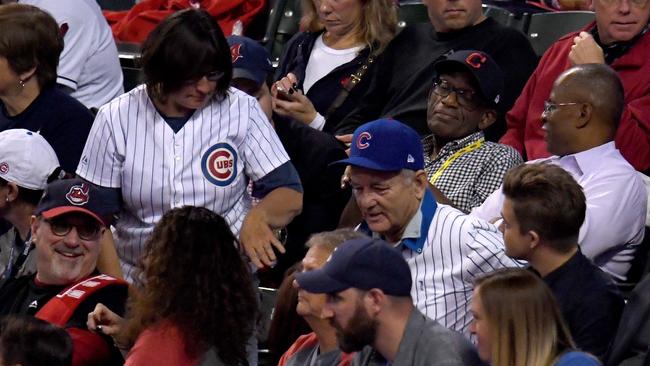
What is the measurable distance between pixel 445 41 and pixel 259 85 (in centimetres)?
91

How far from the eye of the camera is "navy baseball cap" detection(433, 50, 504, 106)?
573 centimetres

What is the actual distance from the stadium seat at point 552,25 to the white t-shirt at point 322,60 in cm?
96

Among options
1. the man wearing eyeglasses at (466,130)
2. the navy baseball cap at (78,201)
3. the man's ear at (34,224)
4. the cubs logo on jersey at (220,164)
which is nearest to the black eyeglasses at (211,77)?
the cubs logo on jersey at (220,164)

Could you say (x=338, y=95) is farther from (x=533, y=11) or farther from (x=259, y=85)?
(x=533, y=11)

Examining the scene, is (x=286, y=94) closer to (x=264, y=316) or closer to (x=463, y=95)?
(x=463, y=95)

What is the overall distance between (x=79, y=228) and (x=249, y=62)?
127 centimetres

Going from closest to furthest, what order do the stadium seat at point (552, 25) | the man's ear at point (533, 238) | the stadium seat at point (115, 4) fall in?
the man's ear at point (533, 238), the stadium seat at point (552, 25), the stadium seat at point (115, 4)

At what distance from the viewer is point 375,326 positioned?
4000 millimetres

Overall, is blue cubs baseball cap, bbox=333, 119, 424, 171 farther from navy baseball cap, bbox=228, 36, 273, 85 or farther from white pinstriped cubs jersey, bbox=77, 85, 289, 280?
navy baseball cap, bbox=228, 36, 273, 85

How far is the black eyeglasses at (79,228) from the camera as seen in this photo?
5.09 m

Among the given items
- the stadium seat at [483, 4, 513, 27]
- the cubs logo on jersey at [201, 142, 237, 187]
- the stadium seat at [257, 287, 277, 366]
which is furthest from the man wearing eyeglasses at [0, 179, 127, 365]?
the stadium seat at [483, 4, 513, 27]

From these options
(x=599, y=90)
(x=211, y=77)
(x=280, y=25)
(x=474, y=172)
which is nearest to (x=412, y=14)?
(x=280, y=25)

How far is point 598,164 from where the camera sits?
209 inches

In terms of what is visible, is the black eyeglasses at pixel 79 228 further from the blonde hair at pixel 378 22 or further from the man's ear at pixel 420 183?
the blonde hair at pixel 378 22
